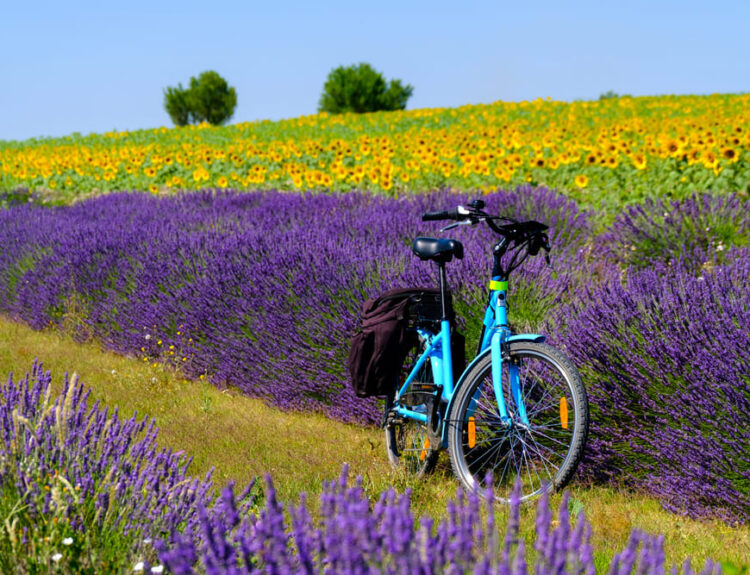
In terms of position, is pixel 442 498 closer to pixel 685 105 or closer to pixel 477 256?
pixel 477 256

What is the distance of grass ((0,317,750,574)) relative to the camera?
11.1 ft

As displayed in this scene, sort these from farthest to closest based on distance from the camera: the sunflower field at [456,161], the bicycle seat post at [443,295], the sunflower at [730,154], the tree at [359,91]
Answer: the tree at [359,91], the sunflower field at [456,161], the sunflower at [730,154], the bicycle seat post at [443,295]

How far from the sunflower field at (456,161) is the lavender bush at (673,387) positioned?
5332 millimetres

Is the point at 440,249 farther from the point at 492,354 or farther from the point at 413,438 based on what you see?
the point at 413,438

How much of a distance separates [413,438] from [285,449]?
76 cm

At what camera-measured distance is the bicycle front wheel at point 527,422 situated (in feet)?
11.3

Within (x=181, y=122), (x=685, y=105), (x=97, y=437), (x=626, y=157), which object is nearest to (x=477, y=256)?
(x=97, y=437)

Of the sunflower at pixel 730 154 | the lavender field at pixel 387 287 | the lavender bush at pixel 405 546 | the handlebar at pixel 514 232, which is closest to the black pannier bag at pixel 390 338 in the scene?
the handlebar at pixel 514 232

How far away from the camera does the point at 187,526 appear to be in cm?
250

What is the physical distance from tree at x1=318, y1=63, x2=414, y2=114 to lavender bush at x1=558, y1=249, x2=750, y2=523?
35.0 m

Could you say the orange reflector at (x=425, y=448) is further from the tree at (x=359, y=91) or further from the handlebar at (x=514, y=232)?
the tree at (x=359, y=91)

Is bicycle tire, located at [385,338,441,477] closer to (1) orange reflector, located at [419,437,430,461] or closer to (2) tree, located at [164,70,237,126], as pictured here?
(1) orange reflector, located at [419,437,430,461]

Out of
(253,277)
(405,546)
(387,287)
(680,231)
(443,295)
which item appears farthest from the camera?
(680,231)

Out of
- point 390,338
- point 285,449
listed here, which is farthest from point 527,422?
point 285,449
